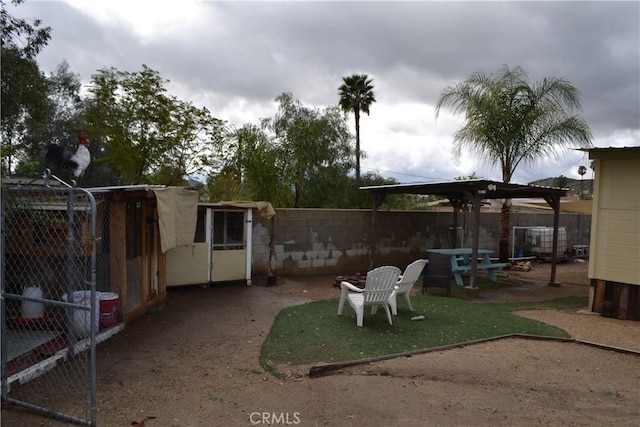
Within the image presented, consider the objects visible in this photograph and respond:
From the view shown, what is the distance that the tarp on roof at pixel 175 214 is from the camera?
20.1ft

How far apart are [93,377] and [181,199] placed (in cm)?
349

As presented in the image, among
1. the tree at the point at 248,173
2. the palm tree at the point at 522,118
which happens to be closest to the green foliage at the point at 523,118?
the palm tree at the point at 522,118

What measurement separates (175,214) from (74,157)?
1.55 meters

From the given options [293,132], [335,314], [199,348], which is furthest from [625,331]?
[293,132]

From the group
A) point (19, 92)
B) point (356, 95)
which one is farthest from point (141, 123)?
point (356, 95)

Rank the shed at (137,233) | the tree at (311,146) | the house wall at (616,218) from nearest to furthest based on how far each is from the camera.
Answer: the shed at (137,233) → the house wall at (616,218) → the tree at (311,146)

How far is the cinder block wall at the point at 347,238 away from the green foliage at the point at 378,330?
119 inches

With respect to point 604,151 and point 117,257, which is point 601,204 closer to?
point 604,151

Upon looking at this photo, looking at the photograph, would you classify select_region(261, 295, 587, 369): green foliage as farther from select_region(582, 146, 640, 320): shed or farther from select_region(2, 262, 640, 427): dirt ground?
select_region(582, 146, 640, 320): shed

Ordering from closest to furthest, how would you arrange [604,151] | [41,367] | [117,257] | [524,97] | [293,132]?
[41,367] → [117,257] → [604,151] → [524,97] → [293,132]

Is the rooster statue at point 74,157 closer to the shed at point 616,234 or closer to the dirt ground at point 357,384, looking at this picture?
the dirt ground at point 357,384

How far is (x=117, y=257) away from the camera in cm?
605

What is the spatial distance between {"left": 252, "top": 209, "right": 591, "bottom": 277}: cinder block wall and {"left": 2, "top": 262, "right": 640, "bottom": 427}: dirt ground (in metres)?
4.30
